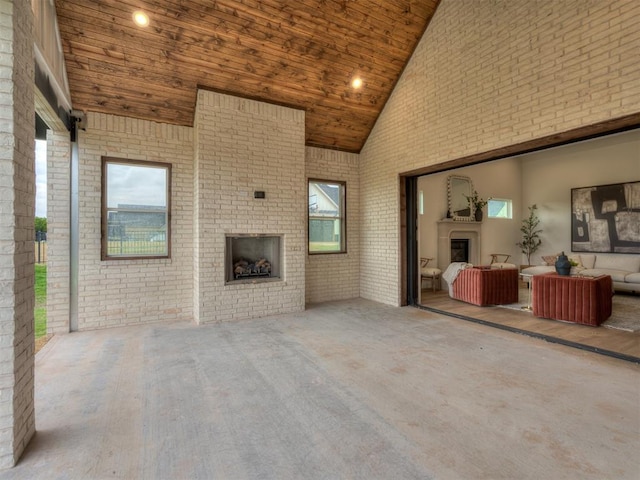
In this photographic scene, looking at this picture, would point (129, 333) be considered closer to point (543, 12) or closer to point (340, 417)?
point (340, 417)

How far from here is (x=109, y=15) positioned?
368cm

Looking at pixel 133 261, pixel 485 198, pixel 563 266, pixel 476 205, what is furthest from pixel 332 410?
pixel 485 198

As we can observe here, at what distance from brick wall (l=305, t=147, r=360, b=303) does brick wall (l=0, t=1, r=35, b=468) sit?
4.54 m

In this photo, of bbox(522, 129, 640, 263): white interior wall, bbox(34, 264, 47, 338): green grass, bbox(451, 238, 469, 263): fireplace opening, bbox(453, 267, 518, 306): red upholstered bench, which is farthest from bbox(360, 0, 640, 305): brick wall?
bbox(34, 264, 47, 338): green grass

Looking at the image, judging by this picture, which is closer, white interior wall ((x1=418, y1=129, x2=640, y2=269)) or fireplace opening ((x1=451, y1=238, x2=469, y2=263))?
white interior wall ((x1=418, y1=129, x2=640, y2=269))

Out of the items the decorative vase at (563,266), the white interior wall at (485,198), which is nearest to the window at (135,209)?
the white interior wall at (485,198)

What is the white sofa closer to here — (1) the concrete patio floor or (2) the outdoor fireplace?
(1) the concrete patio floor

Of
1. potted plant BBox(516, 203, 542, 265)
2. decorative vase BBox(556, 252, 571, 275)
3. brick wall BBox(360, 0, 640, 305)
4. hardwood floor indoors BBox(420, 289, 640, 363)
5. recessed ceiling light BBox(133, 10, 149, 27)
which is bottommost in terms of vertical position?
hardwood floor indoors BBox(420, 289, 640, 363)

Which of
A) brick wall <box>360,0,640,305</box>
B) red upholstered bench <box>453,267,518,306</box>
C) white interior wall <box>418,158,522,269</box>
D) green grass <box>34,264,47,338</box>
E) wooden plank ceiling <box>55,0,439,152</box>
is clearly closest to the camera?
brick wall <box>360,0,640,305</box>

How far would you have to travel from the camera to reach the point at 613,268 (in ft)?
23.8

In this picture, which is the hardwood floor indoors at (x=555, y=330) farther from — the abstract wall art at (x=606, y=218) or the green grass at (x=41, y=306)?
the green grass at (x=41, y=306)

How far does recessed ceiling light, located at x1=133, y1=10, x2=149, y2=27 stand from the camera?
3685 millimetres

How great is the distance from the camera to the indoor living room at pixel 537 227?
15.0 ft

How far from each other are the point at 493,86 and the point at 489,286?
346 cm
